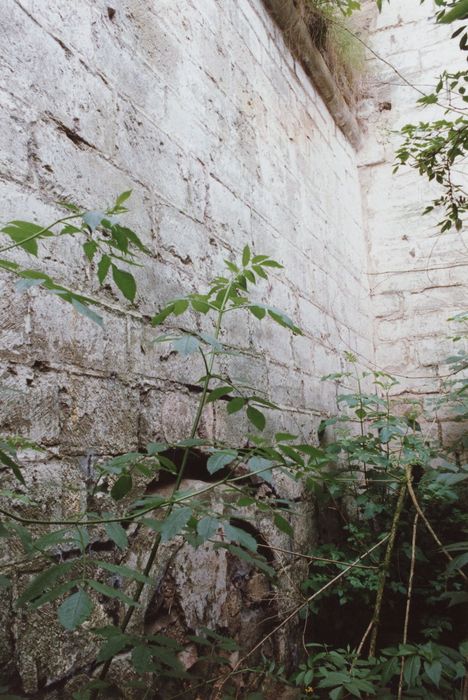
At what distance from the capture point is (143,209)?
168cm

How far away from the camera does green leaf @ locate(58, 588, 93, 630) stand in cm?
81

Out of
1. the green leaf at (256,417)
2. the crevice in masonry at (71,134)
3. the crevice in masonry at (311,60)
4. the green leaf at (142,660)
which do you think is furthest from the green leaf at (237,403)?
the crevice in masonry at (311,60)

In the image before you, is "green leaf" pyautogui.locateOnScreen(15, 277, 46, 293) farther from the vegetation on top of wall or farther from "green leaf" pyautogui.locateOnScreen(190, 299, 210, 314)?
the vegetation on top of wall

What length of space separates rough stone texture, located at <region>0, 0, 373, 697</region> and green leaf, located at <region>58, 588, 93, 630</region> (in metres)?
0.35

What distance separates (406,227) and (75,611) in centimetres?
413

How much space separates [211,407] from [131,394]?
44 centimetres

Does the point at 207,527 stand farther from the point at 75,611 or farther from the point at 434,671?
the point at 434,671

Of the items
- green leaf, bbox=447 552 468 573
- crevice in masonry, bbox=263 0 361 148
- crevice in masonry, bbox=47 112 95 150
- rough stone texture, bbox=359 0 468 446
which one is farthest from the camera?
rough stone texture, bbox=359 0 468 446

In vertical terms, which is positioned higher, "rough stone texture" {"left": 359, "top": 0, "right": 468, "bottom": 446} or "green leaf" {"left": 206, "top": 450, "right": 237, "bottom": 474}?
"rough stone texture" {"left": 359, "top": 0, "right": 468, "bottom": 446}

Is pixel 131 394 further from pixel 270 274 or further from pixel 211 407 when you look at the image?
pixel 270 274

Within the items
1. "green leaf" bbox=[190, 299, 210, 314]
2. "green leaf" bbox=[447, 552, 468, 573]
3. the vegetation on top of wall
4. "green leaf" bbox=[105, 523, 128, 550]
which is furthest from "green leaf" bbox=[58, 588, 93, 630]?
the vegetation on top of wall

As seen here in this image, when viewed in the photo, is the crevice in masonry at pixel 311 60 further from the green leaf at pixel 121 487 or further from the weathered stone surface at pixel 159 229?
the green leaf at pixel 121 487

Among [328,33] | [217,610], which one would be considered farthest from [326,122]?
[217,610]

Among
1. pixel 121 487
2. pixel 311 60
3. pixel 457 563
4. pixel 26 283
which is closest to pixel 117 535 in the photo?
pixel 121 487
